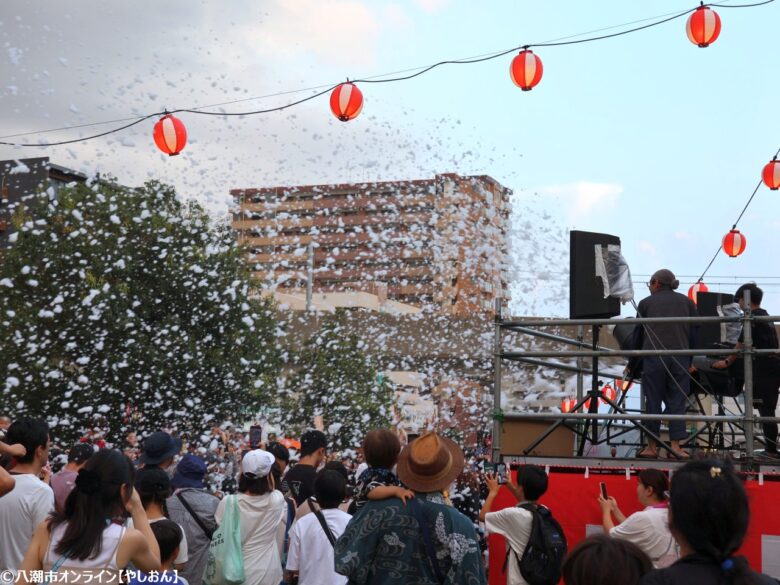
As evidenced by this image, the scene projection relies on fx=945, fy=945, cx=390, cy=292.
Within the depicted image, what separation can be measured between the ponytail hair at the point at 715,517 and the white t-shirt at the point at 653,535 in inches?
68.9

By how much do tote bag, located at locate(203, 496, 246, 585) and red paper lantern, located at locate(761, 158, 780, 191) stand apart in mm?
8334

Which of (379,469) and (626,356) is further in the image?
(626,356)

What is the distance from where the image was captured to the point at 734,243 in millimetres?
12742

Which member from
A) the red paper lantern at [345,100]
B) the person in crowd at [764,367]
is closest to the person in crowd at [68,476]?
the person in crowd at [764,367]

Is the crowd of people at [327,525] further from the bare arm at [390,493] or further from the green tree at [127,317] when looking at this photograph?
the green tree at [127,317]

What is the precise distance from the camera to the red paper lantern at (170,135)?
377 inches

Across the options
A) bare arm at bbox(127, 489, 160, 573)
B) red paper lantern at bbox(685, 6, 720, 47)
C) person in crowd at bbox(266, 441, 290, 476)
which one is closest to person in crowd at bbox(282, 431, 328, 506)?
person in crowd at bbox(266, 441, 290, 476)

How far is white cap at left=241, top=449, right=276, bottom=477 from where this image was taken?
397 cm

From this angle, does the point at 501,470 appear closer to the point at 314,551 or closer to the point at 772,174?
the point at 314,551

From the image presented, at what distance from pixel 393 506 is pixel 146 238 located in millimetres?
16023

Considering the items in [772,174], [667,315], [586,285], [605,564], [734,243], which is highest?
[772,174]

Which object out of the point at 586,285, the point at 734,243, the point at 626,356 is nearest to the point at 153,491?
the point at 626,356

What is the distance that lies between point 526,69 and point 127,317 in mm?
10650

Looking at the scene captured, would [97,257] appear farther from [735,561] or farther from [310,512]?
A: [735,561]
